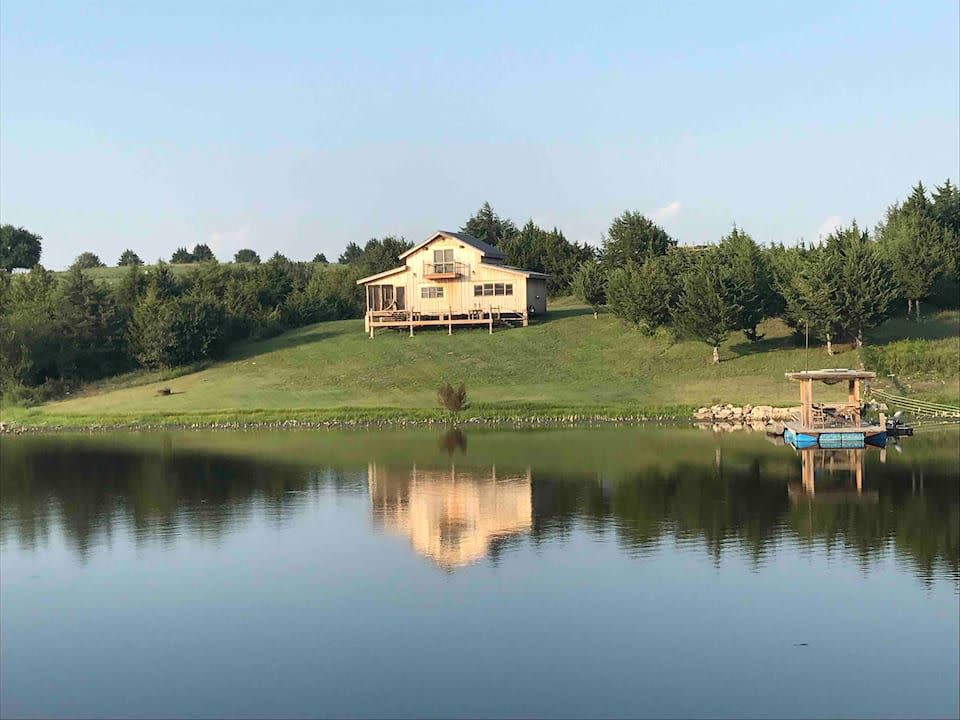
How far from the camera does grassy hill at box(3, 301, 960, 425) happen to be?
67.6 m

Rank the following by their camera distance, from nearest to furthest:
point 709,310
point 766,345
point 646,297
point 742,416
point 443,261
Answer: point 742,416
point 709,310
point 766,345
point 646,297
point 443,261

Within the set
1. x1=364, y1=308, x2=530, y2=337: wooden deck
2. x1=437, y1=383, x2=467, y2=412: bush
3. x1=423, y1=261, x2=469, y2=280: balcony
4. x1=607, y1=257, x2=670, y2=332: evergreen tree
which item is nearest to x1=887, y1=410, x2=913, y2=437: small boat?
x1=437, y1=383, x2=467, y2=412: bush

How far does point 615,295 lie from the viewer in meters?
84.2

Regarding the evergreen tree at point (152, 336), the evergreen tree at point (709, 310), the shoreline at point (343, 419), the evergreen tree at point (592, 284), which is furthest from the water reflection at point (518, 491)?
the evergreen tree at point (592, 284)

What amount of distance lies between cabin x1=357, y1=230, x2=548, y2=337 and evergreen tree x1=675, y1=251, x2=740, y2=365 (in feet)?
56.6

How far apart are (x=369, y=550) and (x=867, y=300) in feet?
157

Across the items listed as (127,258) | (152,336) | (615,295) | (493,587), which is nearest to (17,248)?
(127,258)

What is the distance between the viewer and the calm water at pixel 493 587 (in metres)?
20.6

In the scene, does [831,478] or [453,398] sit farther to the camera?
[453,398]

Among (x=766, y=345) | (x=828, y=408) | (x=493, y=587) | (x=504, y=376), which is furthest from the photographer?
(x=766, y=345)

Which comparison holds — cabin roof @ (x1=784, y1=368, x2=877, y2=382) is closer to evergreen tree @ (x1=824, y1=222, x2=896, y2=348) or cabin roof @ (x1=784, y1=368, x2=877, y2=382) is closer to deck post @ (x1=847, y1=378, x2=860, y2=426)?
deck post @ (x1=847, y1=378, x2=860, y2=426)

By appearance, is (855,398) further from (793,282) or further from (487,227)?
(487,227)

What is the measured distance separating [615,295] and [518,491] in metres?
44.0

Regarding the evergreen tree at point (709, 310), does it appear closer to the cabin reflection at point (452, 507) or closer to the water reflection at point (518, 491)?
the water reflection at point (518, 491)
